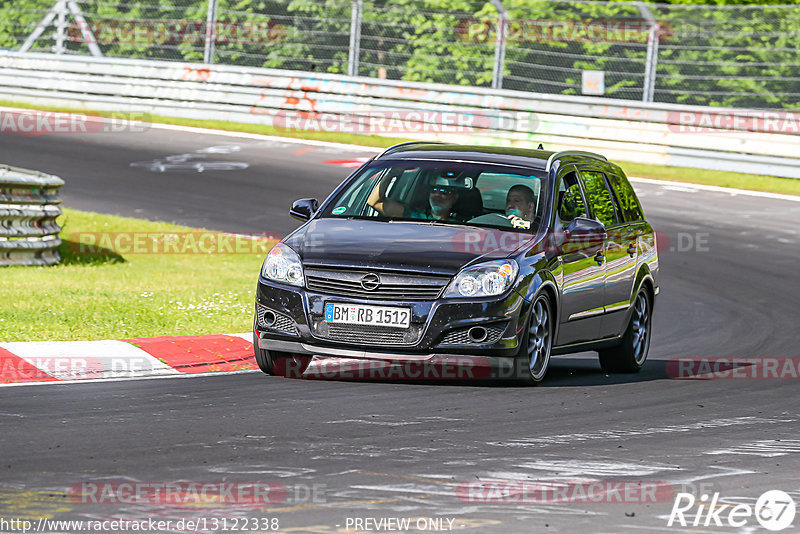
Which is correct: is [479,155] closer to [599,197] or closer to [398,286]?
[599,197]

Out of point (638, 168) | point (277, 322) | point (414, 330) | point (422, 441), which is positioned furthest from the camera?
point (638, 168)

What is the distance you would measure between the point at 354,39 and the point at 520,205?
17279 millimetres

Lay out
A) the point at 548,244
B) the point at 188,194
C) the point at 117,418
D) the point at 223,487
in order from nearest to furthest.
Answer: the point at 223,487 < the point at 117,418 < the point at 548,244 < the point at 188,194

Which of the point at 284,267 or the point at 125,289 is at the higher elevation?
the point at 284,267

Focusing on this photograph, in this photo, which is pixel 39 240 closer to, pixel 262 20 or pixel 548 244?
pixel 548 244

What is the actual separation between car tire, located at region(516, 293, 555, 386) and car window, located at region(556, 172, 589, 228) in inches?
32.7

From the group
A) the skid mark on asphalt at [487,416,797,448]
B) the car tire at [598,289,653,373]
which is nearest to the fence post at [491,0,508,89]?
the car tire at [598,289,653,373]

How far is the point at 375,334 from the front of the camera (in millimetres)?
9336

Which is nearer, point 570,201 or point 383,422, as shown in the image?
point 383,422

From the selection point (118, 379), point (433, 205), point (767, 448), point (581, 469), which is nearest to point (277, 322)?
point (118, 379)

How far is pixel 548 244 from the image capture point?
10.1 m

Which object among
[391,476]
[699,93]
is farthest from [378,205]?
[699,93]

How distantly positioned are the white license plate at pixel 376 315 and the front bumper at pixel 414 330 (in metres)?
0.03

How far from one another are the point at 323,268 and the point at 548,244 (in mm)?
1646
